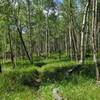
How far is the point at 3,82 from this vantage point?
56.6ft

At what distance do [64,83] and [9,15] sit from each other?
576 inches

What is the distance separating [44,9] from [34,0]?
9.46 feet

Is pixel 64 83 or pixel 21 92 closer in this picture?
pixel 21 92

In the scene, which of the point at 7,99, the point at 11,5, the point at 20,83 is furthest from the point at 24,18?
the point at 7,99

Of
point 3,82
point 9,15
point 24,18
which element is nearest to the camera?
point 3,82

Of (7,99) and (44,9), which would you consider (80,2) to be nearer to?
(44,9)

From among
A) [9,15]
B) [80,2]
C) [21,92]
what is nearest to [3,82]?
[21,92]

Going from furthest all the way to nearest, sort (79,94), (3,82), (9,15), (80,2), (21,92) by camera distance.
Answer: (80,2) → (9,15) → (3,82) → (21,92) → (79,94)

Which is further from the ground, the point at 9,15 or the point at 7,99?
the point at 9,15

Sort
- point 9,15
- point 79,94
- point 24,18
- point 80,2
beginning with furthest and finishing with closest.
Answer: point 24,18 → point 80,2 → point 9,15 → point 79,94

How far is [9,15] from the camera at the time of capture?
3036 centimetres

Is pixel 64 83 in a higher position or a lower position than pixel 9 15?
lower

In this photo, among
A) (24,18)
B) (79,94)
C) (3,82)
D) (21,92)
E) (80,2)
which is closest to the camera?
(79,94)

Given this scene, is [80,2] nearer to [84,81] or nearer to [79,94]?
[84,81]
